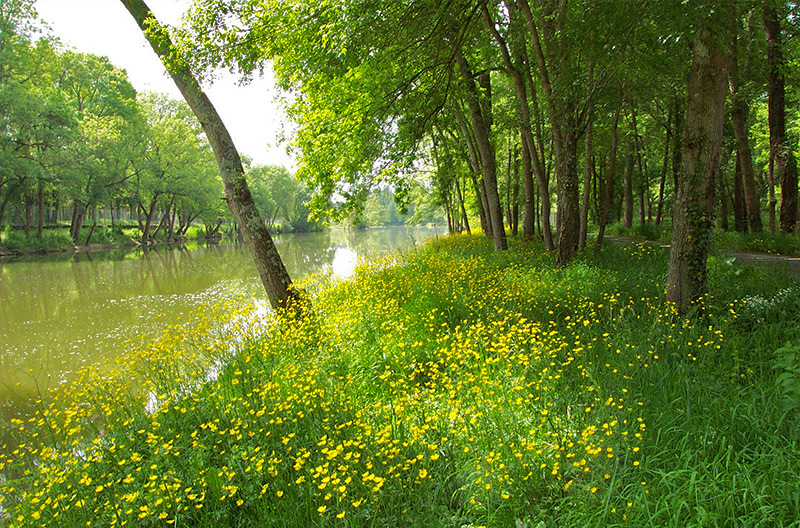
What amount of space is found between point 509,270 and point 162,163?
40775 millimetres

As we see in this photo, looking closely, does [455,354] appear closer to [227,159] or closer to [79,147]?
[227,159]

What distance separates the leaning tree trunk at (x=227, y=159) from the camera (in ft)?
22.6

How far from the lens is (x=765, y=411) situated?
9.30 feet

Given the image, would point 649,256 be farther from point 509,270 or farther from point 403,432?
point 403,432

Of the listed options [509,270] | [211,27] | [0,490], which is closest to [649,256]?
[509,270]

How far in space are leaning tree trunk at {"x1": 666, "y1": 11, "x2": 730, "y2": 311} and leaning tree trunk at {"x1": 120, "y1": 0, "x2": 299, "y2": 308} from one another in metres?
5.96

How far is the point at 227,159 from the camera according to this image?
295 inches

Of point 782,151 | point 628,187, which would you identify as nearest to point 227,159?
point 782,151

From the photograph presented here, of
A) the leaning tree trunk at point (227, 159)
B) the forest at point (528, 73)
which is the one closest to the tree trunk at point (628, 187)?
the forest at point (528, 73)

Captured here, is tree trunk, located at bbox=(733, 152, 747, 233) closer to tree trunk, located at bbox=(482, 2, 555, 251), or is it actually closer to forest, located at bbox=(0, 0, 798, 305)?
forest, located at bbox=(0, 0, 798, 305)

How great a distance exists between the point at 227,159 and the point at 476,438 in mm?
6496

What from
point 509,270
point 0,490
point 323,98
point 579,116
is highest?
point 323,98

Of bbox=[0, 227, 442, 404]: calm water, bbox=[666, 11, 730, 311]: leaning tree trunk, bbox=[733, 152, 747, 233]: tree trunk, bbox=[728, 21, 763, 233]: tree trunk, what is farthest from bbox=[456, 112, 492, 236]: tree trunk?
bbox=[733, 152, 747, 233]: tree trunk

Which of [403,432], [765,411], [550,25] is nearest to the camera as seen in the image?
[765,411]
